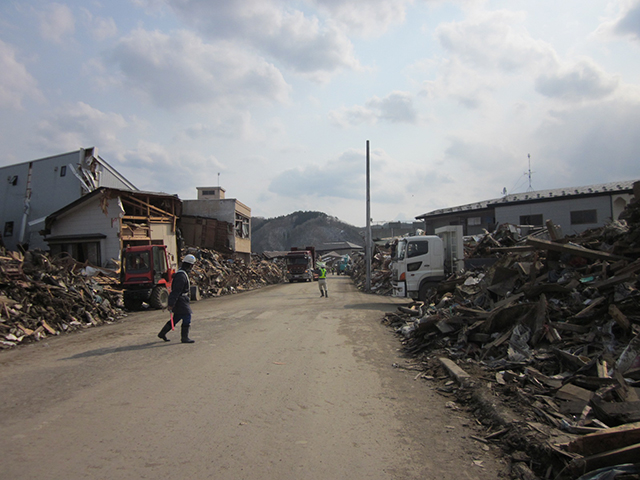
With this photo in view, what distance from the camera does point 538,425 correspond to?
4137 millimetres

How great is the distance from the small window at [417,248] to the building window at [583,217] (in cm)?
1940

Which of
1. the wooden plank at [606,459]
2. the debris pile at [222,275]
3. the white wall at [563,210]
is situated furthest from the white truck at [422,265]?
the white wall at [563,210]

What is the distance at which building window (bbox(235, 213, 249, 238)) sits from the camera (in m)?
36.3

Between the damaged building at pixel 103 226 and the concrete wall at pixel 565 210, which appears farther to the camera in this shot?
the concrete wall at pixel 565 210

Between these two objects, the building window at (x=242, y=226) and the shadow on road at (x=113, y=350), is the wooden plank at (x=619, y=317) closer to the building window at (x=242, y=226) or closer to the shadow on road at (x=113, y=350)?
the shadow on road at (x=113, y=350)

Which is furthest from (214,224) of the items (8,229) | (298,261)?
(8,229)

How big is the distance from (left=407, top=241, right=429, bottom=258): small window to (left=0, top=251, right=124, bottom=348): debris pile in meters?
11.4

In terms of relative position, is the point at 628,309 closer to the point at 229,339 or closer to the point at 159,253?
the point at 229,339

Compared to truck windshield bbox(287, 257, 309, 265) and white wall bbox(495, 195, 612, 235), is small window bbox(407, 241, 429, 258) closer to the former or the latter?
white wall bbox(495, 195, 612, 235)

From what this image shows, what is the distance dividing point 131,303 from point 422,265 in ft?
39.2

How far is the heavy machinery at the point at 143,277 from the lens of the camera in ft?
52.3

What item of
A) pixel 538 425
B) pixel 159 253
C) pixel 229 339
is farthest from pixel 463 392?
pixel 159 253

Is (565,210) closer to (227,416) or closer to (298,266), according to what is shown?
(298,266)

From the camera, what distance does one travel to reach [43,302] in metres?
A: 11.8
